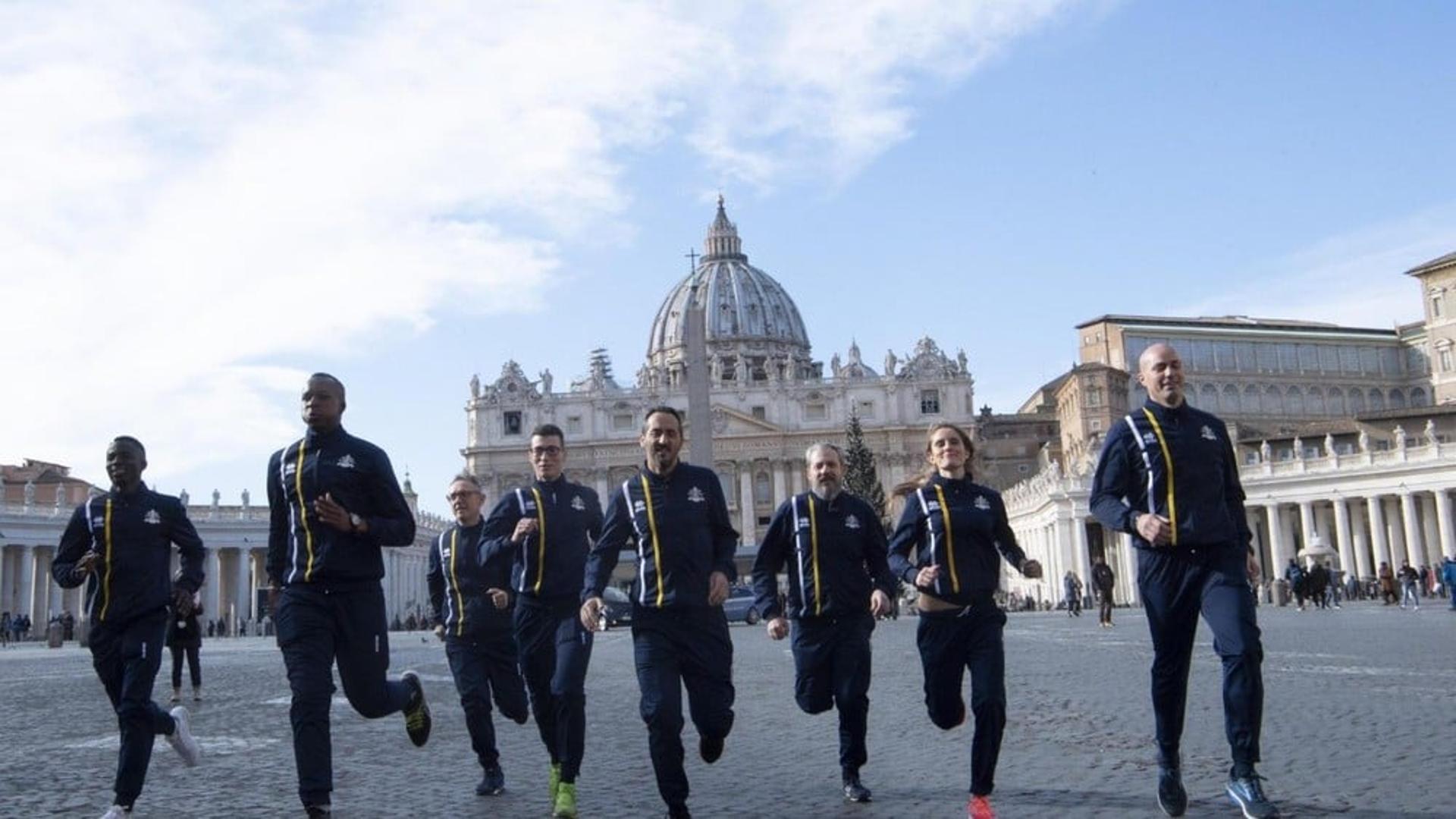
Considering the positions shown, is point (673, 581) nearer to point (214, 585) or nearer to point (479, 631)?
point (479, 631)

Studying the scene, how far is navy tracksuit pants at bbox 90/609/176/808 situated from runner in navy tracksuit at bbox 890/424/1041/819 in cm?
345

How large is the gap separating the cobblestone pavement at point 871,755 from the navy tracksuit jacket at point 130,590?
1.42 ft

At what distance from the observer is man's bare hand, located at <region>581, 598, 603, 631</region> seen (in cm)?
661

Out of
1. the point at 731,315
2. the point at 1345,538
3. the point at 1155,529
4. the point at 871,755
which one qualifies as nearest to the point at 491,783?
the point at 871,755

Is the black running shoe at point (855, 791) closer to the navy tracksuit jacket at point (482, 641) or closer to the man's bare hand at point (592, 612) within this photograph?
the man's bare hand at point (592, 612)

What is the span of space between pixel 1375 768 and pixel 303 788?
4.82 meters

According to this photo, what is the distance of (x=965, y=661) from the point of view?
659cm

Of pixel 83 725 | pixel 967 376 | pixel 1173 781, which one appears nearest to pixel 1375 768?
pixel 1173 781

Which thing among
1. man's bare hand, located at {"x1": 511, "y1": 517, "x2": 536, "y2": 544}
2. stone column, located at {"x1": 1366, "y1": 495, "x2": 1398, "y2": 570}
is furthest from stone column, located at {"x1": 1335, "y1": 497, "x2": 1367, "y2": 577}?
man's bare hand, located at {"x1": 511, "y1": 517, "x2": 536, "y2": 544}

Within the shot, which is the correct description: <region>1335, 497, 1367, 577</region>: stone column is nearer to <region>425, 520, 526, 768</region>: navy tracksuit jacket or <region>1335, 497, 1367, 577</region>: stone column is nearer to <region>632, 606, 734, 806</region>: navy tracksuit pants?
<region>425, 520, 526, 768</region>: navy tracksuit jacket

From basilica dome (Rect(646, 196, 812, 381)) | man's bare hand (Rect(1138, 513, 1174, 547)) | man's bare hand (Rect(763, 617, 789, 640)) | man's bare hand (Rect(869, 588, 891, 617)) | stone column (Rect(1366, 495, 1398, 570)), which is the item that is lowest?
man's bare hand (Rect(763, 617, 789, 640))

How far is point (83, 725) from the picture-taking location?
11.8 meters

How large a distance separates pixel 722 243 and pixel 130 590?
5637 inches

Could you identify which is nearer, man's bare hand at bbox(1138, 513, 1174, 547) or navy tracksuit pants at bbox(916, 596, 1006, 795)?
man's bare hand at bbox(1138, 513, 1174, 547)
